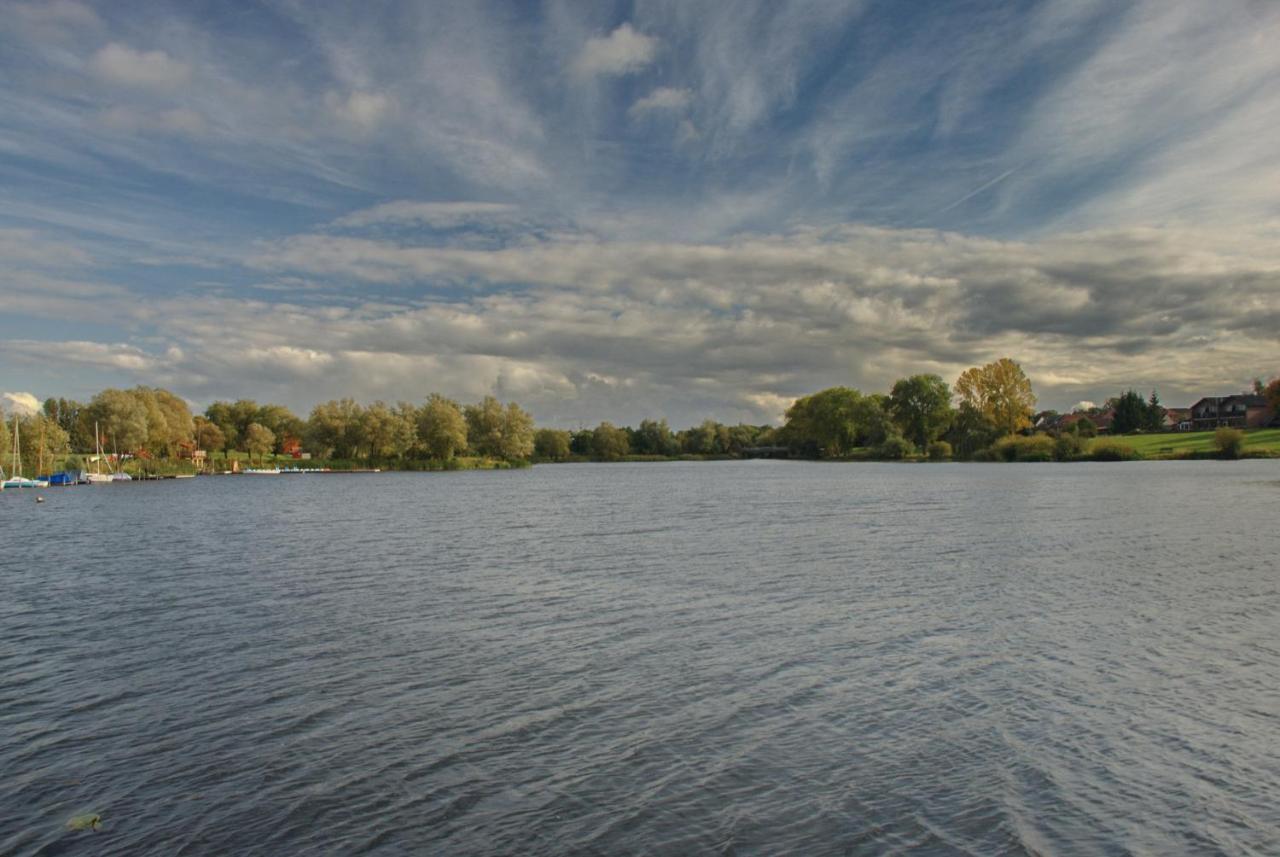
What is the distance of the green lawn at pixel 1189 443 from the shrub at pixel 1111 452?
3.87 m

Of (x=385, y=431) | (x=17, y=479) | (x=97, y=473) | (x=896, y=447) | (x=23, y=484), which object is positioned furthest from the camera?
(x=896, y=447)

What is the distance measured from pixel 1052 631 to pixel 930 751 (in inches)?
362

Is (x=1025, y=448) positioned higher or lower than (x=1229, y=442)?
lower

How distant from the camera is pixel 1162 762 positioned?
11.1 meters

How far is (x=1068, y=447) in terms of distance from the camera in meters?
132

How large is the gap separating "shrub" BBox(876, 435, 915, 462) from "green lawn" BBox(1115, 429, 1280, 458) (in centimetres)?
3995

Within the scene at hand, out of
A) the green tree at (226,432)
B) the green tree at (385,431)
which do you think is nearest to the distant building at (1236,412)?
the green tree at (385,431)

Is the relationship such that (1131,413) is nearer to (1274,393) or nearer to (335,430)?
(1274,393)

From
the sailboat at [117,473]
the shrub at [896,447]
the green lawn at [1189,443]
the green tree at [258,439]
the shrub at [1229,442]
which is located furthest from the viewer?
the green tree at [258,439]

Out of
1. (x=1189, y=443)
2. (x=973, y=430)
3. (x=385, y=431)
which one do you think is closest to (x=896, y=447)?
(x=973, y=430)

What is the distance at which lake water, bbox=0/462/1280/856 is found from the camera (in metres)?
9.57

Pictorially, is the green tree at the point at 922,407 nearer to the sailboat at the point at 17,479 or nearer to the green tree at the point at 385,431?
the green tree at the point at 385,431

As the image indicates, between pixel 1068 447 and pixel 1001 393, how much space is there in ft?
59.7

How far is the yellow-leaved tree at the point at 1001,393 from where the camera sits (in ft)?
481
